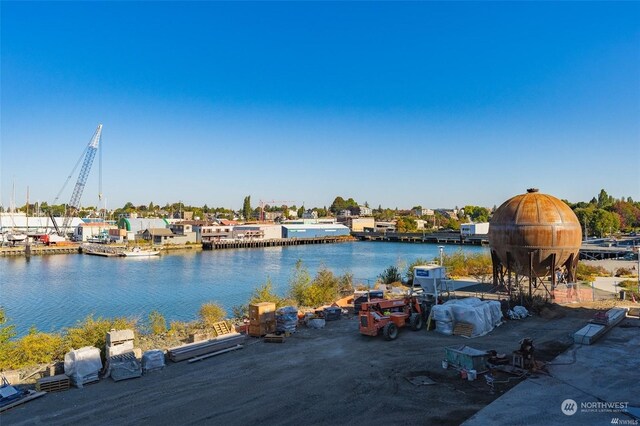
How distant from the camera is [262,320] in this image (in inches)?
654

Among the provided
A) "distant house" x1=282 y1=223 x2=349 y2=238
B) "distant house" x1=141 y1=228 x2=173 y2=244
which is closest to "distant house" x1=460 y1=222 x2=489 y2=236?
"distant house" x1=282 y1=223 x2=349 y2=238

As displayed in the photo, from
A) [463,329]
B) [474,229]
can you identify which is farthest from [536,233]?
[474,229]

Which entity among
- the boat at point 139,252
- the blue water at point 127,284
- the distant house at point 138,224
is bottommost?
the blue water at point 127,284

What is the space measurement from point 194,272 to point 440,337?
43.6 meters

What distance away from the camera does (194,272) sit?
54.1 meters

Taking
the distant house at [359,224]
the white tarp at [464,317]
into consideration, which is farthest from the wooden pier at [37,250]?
the distant house at [359,224]

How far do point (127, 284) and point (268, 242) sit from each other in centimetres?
6146

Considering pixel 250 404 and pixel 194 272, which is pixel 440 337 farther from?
pixel 194 272

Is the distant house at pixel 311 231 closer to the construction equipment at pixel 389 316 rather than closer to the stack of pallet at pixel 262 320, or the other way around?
the construction equipment at pixel 389 316

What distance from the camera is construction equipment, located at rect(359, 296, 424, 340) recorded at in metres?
16.1

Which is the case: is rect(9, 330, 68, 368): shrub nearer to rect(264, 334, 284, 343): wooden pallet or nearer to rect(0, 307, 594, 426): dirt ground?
rect(0, 307, 594, 426): dirt ground

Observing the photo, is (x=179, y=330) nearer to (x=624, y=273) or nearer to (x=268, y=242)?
(x=624, y=273)

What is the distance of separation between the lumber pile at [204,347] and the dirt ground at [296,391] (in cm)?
45

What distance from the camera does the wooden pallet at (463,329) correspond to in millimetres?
16402
